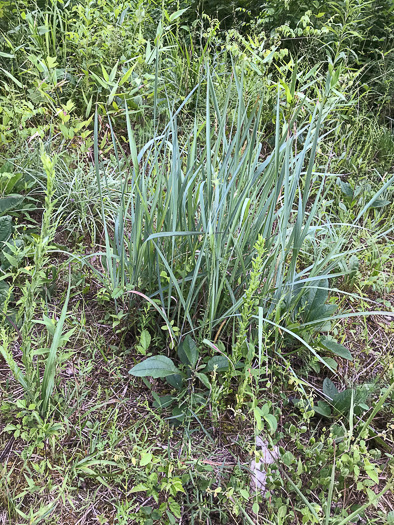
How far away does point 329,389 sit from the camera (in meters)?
1.37

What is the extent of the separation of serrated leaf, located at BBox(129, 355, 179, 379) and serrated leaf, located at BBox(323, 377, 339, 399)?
0.53 meters

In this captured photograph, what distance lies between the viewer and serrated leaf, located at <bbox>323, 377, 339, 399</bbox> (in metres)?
1.37

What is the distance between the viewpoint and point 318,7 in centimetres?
258

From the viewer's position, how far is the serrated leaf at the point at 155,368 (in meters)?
1.27

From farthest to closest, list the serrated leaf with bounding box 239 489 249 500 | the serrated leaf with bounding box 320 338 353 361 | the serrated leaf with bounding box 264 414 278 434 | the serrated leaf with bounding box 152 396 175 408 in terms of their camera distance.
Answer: the serrated leaf with bounding box 320 338 353 361 → the serrated leaf with bounding box 152 396 175 408 → the serrated leaf with bounding box 264 414 278 434 → the serrated leaf with bounding box 239 489 249 500

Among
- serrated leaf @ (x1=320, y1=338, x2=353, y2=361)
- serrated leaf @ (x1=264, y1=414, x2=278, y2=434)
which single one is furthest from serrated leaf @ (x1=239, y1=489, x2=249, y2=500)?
serrated leaf @ (x1=320, y1=338, x2=353, y2=361)

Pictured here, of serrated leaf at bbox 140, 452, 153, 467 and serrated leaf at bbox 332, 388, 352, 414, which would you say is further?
serrated leaf at bbox 332, 388, 352, 414

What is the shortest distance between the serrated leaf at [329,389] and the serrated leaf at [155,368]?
53 cm

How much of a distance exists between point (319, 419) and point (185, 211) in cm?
87

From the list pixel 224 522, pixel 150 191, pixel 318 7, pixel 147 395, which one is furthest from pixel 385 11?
pixel 224 522

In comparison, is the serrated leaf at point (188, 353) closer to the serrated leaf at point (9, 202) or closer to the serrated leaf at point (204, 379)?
the serrated leaf at point (204, 379)

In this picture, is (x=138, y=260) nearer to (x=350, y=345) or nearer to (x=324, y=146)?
(x=350, y=345)

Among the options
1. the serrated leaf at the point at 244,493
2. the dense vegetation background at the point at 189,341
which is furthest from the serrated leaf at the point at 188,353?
the serrated leaf at the point at 244,493

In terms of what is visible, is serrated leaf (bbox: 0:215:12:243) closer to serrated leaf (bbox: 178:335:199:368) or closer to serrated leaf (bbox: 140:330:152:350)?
serrated leaf (bbox: 140:330:152:350)
